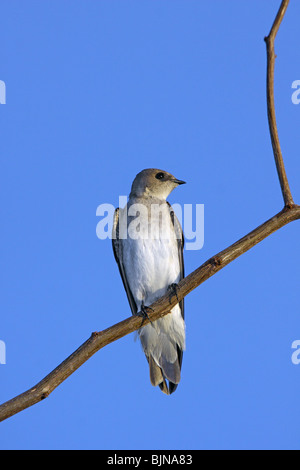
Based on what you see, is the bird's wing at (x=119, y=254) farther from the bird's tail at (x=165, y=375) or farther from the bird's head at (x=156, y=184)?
the bird's tail at (x=165, y=375)

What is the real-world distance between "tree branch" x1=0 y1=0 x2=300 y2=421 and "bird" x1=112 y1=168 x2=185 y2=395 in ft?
8.28

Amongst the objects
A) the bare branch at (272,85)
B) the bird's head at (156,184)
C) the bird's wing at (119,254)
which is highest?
the bird's head at (156,184)

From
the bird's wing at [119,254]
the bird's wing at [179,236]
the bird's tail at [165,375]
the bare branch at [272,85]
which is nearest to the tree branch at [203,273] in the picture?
the bare branch at [272,85]

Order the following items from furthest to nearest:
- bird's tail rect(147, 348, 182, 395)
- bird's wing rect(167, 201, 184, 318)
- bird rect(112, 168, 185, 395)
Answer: bird's wing rect(167, 201, 184, 318) → bird rect(112, 168, 185, 395) → bird's tail rect(147, 348, 182, 395)

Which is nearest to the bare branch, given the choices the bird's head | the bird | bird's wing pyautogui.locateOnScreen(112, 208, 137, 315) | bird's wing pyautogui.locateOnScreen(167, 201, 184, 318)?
the bird

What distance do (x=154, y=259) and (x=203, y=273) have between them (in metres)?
2.85

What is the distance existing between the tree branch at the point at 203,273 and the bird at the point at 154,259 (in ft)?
8.28

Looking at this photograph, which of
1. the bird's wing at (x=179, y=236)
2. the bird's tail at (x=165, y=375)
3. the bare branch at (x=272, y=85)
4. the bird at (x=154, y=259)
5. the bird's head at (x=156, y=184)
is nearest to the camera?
the bare branch at (x=272, y=85)

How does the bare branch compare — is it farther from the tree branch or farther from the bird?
the bird

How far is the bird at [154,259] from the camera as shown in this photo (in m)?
7.36

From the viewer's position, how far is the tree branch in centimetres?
402

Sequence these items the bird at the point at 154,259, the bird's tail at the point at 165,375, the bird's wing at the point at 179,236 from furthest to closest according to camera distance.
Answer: the bird's wing at the point at 179,236
the bird at the point at 154,259
the bird's tail at the point at 165,375

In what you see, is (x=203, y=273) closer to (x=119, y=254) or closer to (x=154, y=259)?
(x=154, y=259)
